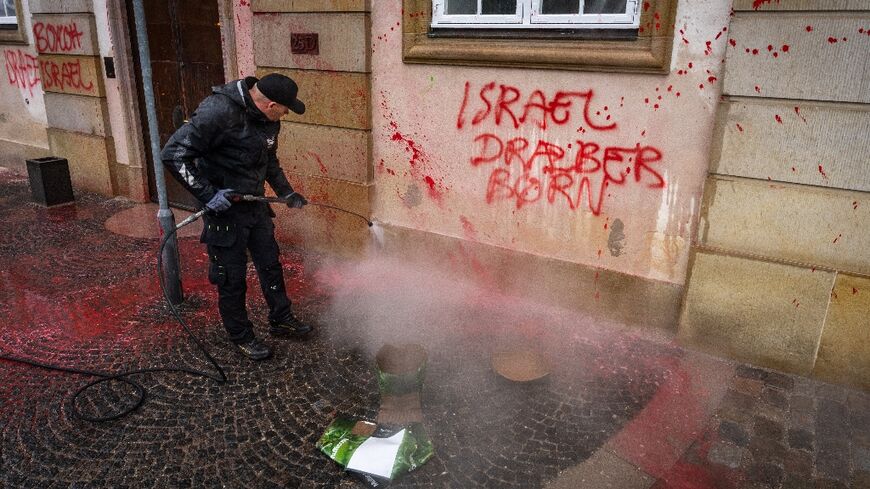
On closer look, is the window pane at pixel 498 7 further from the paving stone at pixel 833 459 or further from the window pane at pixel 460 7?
the paving stone at pixel 833 459

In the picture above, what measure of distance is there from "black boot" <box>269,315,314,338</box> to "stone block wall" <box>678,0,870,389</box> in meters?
3.01

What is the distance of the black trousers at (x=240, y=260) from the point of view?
4.02 m

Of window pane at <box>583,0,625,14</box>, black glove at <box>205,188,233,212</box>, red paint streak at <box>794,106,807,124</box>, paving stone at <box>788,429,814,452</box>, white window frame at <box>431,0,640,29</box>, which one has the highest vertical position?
window pane at <box>583,0,625,14</box>

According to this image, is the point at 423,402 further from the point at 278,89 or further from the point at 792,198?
the point at 792,198

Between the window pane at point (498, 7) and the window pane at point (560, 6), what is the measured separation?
0.85ft

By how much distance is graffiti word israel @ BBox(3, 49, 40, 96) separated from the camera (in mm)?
9062

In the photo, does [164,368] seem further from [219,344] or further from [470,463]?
[470,463]

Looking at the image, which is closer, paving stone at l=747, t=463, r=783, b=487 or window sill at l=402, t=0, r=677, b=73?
paving stone at l=747, t=463, r=783, b=487

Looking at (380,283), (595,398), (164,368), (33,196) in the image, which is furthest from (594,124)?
(33,196)

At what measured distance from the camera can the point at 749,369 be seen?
431 cm

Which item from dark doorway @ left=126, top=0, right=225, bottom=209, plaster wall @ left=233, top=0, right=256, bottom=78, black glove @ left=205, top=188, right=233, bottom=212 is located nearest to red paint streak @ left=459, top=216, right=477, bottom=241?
black glove @ left=205, top=188, right=233, bottom=212

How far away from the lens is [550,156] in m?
4.89

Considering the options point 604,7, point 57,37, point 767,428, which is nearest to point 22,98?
point 57,37

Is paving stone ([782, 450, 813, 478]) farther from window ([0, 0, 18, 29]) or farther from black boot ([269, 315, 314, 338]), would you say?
window ([0, 0, 18, 29])
